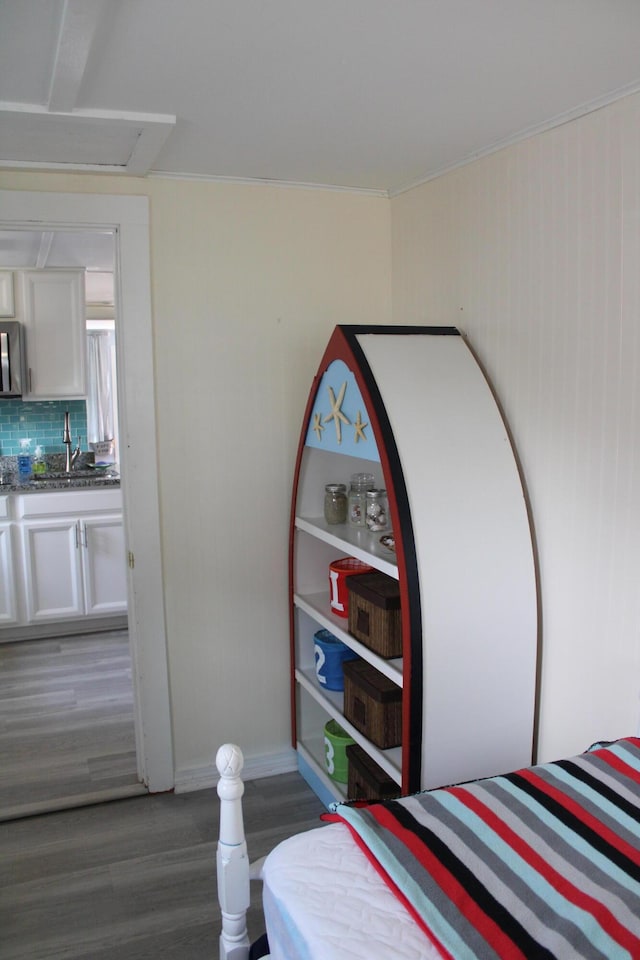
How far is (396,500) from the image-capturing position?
81.6 inches

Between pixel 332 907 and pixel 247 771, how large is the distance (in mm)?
1844

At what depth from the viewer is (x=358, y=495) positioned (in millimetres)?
2709

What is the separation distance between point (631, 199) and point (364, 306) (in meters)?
1.32

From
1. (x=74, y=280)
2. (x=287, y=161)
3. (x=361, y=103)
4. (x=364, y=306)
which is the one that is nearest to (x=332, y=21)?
(x=361, y=103)

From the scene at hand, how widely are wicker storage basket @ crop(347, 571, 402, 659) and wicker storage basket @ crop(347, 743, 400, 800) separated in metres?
0.41

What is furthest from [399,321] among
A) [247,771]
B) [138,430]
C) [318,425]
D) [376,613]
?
[247,771]

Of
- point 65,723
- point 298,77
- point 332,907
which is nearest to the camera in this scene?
point 332,907

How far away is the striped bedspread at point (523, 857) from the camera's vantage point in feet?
3.84

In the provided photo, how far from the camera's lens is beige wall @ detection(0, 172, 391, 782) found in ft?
9.15

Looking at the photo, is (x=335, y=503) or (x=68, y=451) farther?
(x=68, y=451)

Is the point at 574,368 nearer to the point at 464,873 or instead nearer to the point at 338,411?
the point at 338,411

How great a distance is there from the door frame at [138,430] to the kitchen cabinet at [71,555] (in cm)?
174

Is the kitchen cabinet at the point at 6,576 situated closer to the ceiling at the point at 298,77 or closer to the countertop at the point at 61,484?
the countertop at the point at 61,484

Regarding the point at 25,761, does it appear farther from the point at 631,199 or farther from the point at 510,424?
the point at 631,199
